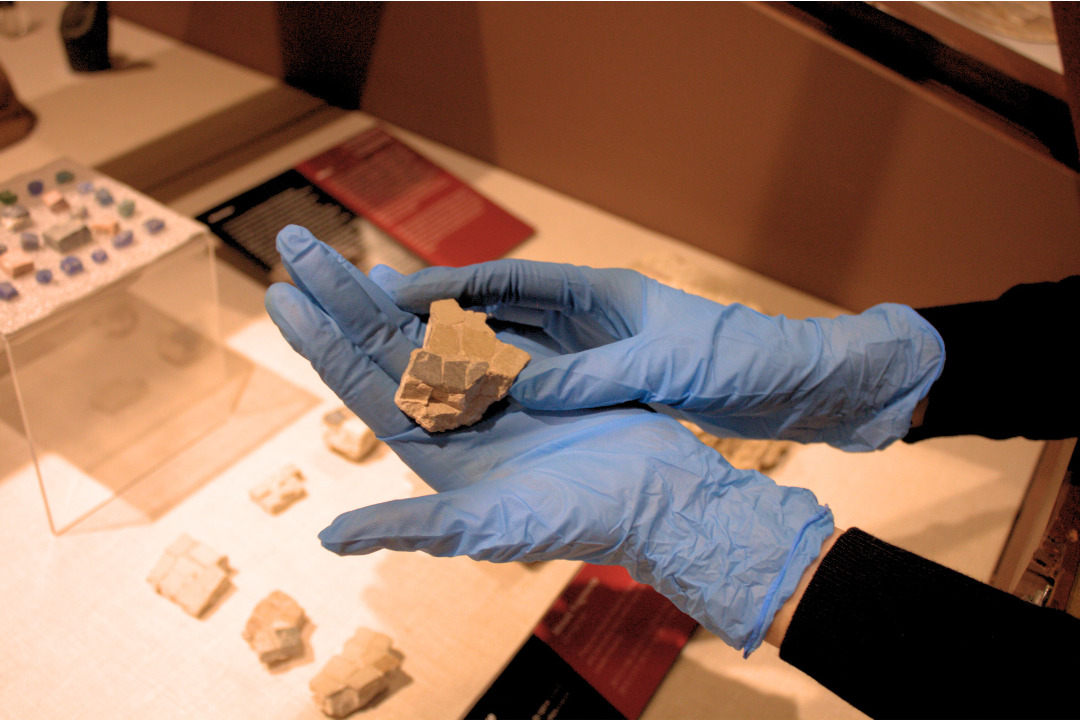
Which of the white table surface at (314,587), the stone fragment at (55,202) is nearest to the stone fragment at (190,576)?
the white table surface at (314,587)

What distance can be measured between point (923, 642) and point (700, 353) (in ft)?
1.67

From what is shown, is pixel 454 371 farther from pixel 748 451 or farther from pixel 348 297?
pixel 748 451

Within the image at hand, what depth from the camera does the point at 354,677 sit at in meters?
1.32

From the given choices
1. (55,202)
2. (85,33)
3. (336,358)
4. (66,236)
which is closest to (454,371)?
(336,358)

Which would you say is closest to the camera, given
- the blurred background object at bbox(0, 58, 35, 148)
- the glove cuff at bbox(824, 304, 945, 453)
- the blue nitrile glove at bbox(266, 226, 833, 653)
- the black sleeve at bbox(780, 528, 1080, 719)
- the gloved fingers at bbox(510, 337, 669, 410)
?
the black sleeve at bbox(780, 528, 1080, 719)

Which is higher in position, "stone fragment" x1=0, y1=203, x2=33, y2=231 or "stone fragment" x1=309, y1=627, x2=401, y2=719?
"stone fragment" x1=0, y1=203, x2=33, y2=231

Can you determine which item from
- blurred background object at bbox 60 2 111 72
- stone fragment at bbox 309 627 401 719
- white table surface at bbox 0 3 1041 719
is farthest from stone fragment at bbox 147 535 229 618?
blurred background object at bbox 60 2 111 72

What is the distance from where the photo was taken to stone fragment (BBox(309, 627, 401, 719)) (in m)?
1.31

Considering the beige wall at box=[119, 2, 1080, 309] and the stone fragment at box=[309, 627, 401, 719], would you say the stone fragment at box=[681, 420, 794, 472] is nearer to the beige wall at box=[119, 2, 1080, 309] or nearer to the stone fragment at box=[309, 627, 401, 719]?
the beige wall at box=[119, 2, 1080, 309]

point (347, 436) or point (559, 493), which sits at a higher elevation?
point (559, 493)

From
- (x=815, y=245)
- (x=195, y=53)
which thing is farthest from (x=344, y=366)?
(x=195, y=53)

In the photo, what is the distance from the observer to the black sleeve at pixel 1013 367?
136 centimetres

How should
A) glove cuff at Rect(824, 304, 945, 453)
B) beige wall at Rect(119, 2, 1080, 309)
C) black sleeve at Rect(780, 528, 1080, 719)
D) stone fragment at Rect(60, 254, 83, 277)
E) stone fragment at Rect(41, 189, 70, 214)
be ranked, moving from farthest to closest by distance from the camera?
beige wall at Rect(119, 2, 1080, 309) < stone fragment at Rect(41, 189, 70, 214) < stone fragment at Rect(60, 254, 83, 277) < glove cuff at Rect(824, 304, 945, 453) < black sleeve at Rect(780, 528, 1080, 719)

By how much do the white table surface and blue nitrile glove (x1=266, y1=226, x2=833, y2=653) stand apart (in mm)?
371
